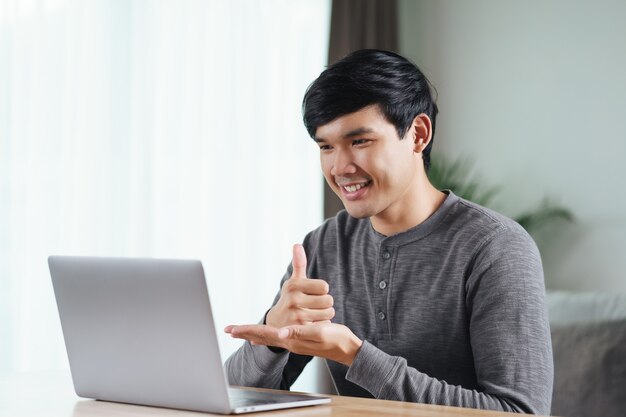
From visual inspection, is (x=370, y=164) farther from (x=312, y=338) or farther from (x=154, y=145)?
(x=154, y=145)

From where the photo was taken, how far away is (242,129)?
12.1 feet

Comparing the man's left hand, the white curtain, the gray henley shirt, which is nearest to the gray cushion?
the gray henley shirt

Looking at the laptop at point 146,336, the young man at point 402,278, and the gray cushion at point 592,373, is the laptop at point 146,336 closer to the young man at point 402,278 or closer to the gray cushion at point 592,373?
the young man at point 402,278

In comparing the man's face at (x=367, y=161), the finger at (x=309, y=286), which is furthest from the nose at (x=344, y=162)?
the finger at (x=309, y=286)

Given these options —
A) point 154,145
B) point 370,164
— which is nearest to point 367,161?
point 370,164

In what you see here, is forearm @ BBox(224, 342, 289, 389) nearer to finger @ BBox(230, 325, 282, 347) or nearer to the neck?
finger @ BBox(230, 325, 282, 347)

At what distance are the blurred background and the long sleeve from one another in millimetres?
1751

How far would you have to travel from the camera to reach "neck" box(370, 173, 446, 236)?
1905 mm

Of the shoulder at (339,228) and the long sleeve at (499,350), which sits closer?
the long sleeve at (499,350)

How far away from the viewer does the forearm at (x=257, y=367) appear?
1.68 metres

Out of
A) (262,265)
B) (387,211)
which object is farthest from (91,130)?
(387,211)

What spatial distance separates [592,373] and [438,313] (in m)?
0.84

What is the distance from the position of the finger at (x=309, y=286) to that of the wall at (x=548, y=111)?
8.10 ft

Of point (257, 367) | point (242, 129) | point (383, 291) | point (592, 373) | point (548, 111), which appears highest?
point (548, 111)
